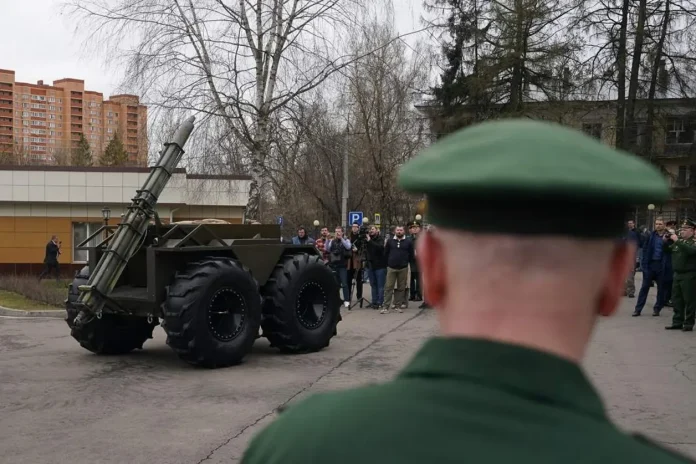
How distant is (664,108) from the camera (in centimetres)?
3072

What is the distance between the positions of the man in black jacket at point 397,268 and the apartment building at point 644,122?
1301 centimetres

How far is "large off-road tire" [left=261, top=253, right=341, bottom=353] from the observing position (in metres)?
9.95

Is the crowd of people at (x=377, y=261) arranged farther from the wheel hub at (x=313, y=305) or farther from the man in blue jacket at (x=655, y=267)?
the wheel hub at (x=313, y=305)

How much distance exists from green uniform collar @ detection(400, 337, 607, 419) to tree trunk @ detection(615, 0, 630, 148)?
29.4 meters

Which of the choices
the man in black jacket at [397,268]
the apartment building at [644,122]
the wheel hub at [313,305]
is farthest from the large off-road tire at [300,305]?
the apartment building at [644,122]

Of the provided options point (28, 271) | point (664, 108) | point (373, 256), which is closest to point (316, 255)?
point (373, 256)

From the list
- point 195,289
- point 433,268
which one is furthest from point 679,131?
point 433,268

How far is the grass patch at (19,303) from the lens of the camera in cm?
1677

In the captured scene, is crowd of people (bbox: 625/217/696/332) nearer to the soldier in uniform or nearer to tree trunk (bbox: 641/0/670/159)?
the soldier in uniform

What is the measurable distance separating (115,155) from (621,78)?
194 ft

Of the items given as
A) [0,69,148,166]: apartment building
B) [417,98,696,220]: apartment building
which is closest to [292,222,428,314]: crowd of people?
[417,98,696,220]: apartment building

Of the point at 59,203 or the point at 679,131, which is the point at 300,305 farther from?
the point at 679,131

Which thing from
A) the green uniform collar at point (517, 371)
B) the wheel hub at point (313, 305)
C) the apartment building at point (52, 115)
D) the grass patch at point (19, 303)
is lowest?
the grass patch at point (19, 303)

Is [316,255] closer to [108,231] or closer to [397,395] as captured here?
[108,231]
